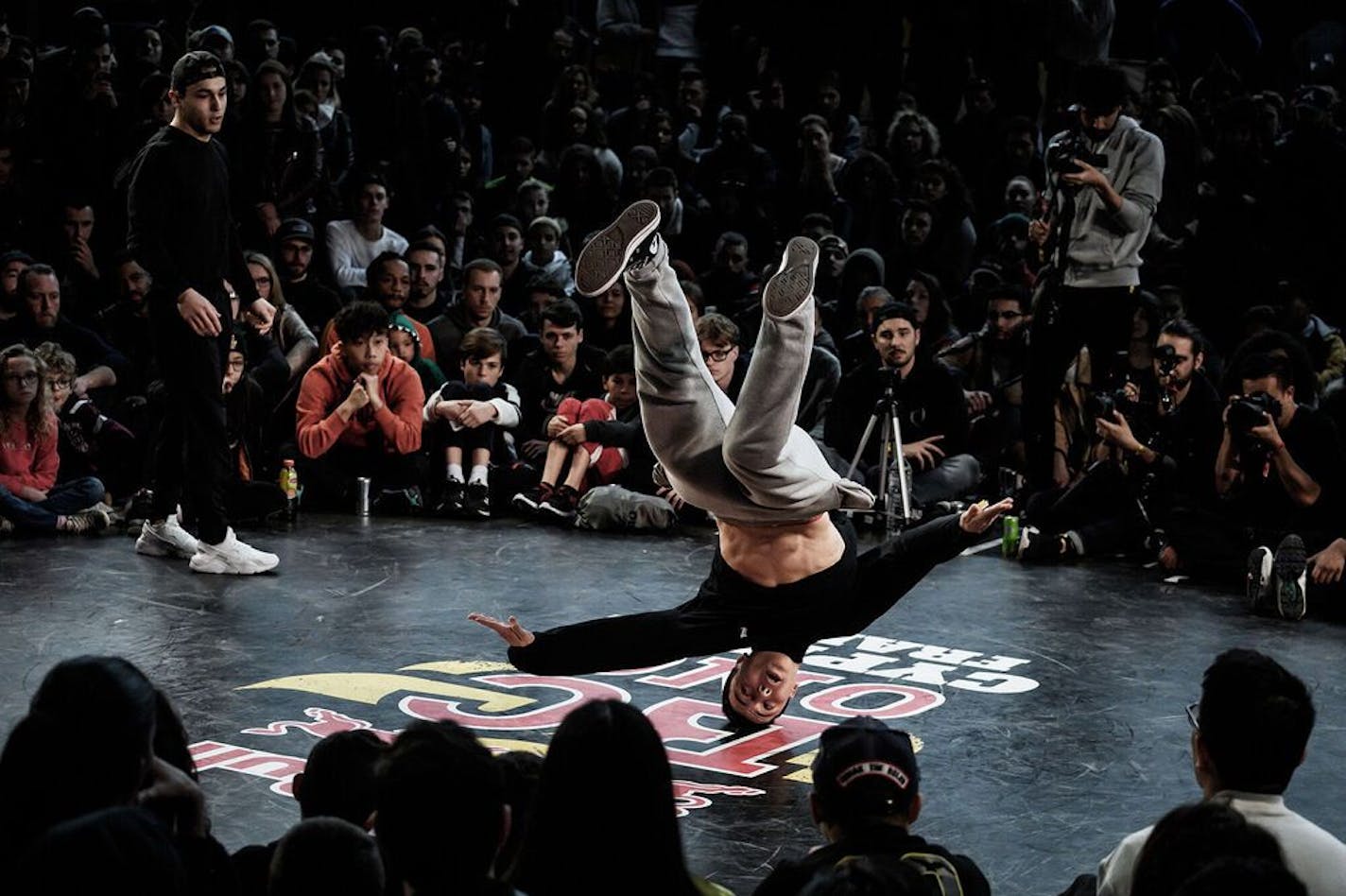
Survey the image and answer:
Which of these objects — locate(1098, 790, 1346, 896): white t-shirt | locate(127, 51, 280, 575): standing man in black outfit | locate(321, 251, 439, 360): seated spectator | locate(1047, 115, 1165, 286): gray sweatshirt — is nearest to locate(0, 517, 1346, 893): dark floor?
locate(127, 51, 280, 575): standing man in black outfit

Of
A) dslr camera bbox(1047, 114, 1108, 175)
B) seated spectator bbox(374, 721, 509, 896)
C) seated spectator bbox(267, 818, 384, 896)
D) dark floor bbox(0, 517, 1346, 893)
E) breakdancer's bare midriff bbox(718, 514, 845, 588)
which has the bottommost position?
dark floor bbox(0, 517, 1346, 893)

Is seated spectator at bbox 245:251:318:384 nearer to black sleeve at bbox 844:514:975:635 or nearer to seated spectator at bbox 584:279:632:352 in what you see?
seated spectator at bbox 584:279:632:352

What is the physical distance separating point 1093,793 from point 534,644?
142cm

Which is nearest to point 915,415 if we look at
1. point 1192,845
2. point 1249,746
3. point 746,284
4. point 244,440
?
point 746,284

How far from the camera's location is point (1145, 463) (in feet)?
23.8

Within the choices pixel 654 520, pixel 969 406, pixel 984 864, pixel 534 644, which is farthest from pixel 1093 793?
pixel 969 406

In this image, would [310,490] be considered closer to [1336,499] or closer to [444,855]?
[1336,499]

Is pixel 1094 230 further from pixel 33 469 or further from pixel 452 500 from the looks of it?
pixel 33 469

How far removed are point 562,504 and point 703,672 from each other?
2.54 meters

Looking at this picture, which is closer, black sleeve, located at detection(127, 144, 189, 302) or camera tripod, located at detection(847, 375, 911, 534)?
black sleeve, located at detection(127, 144, 189, 302)

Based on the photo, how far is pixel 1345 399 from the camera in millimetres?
7695

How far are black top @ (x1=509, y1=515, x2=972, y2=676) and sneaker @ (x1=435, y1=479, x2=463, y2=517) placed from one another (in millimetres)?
3270

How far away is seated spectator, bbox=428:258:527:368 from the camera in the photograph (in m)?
8.76

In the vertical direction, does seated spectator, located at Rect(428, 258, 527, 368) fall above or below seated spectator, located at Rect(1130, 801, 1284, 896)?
above
